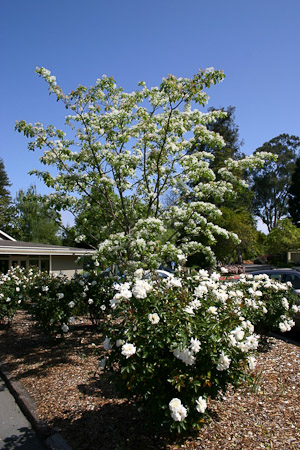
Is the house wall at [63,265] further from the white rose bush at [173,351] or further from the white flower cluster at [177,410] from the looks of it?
the white flower cluster at [177,410]

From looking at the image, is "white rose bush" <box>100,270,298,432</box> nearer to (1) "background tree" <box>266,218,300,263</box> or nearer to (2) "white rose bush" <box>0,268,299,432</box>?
(2) "white rose bush" <box>0,268,299,432</box>

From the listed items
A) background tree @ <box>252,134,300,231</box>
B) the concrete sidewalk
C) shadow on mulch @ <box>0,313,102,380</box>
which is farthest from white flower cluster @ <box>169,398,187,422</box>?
background tree @ <box>252,134,300,231</box>

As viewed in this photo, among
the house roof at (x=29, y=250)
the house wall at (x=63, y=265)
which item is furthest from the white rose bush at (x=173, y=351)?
the house wall at (x=63, y=265)

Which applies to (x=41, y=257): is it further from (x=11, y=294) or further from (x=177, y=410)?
(x=177, y=410)

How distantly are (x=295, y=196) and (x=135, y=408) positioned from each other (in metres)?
52.8

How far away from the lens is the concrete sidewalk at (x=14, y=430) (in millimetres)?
3734

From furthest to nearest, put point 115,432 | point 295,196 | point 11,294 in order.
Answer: point 295,196 < point 11,294 < point 115,432

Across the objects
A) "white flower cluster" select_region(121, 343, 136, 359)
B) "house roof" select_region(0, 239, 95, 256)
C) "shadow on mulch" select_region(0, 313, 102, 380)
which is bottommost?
"shadow on mulch" select_region(0, 313, 102, 380)

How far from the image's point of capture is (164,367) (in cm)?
320

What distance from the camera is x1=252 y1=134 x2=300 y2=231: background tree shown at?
52.0 m

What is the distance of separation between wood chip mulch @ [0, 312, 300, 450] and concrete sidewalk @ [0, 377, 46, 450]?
0.75 ft

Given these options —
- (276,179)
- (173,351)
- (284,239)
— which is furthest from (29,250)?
(276,179)

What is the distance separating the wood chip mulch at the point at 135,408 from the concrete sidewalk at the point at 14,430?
9.0 inches

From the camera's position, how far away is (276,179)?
52.2 meters
